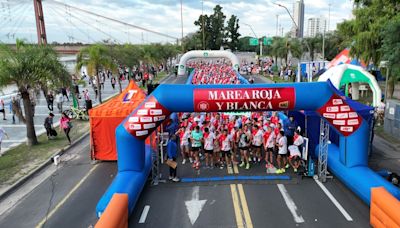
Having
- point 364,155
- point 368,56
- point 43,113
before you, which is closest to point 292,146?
point 364,155

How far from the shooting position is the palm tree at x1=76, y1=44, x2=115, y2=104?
21781mm

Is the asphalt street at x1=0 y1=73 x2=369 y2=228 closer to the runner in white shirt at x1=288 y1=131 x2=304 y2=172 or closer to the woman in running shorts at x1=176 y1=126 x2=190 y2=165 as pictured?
the runner in white shirt at x1=288 y1=131 x2=304 y2=172

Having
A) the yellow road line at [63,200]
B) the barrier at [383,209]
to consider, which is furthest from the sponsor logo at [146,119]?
the barrier at [383,209]

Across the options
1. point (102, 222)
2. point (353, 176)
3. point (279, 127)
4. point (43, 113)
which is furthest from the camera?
point (43, 113)

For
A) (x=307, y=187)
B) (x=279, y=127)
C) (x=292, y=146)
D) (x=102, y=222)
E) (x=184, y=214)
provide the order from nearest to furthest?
(x=102, y=222), (x=184, y=214), (x=307, y=187), (x=292, y=146), (x=279, y=127)

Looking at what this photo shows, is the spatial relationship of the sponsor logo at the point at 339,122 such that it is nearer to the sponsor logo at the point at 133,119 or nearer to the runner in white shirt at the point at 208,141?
the runner in white shirt at the point at 208,141

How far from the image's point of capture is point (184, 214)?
7.93 metres

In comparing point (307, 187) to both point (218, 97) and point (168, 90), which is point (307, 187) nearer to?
point (218, 97)

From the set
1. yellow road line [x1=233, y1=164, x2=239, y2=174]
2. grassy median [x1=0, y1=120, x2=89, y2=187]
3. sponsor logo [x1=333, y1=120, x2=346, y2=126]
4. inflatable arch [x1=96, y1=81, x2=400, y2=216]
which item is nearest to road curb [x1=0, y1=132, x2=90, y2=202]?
grassy median [x1=0, y1=120, x2=89, y2=187]

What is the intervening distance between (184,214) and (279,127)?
492 centimetres

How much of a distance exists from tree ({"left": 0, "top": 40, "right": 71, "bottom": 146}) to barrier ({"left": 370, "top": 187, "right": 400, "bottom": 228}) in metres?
11.9

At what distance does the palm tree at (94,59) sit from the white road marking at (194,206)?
15684 mm

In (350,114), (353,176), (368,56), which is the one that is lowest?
(353,176)

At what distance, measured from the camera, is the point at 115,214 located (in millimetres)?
6262
